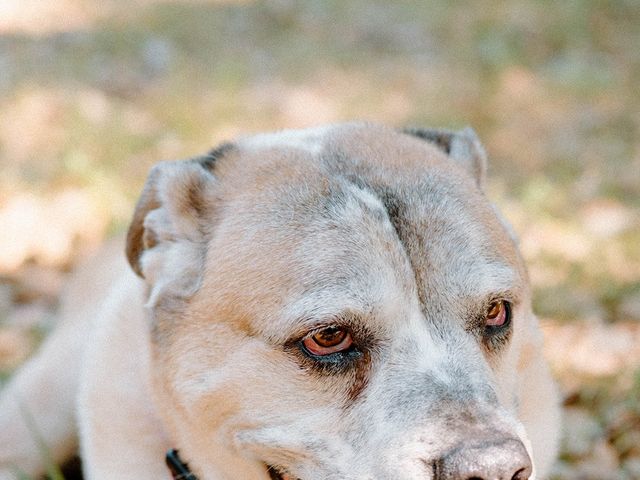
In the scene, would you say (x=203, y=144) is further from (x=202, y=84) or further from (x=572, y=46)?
(x=572, y=46)

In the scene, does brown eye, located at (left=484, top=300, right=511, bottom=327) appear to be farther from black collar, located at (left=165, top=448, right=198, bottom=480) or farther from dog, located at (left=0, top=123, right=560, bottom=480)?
black collar, located at (left=165, top=448, right=198, bottom=480)

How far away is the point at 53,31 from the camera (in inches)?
378

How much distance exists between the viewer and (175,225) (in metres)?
3.24

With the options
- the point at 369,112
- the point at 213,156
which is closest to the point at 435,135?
the point at 213,156

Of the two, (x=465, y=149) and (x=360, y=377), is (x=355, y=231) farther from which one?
(x=465, y=149)

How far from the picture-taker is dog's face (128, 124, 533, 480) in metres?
2.70

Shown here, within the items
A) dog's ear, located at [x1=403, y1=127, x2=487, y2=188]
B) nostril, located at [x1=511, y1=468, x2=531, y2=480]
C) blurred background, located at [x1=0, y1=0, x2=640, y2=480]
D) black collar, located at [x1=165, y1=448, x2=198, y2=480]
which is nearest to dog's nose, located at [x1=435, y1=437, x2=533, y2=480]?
nostril, located at [x1=511, y1=468, x2=531, y2=480]

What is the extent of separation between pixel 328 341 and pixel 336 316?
0.10 meters

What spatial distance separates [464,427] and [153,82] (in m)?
6.60

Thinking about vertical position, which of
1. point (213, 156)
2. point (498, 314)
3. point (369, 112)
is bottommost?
point (498, 314)

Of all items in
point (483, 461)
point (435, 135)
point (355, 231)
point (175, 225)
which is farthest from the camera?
point (435, 135)

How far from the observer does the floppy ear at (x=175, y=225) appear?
10.4ft

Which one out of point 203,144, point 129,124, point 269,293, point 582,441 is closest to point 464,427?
point 269,293

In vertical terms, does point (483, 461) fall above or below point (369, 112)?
below
